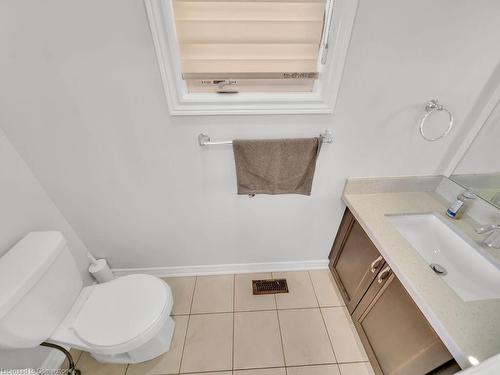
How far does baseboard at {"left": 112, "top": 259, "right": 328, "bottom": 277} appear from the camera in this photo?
1.60 metres

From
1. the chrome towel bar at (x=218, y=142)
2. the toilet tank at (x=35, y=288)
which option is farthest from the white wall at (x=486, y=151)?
the toilet tank at (x=35, y=288)

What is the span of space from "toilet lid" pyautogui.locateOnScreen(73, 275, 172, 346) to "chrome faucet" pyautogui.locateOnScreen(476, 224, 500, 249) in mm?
1602

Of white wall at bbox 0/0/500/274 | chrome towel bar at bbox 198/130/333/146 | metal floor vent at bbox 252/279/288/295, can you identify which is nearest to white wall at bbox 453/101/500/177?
white wall at bbox 0/0/500/274

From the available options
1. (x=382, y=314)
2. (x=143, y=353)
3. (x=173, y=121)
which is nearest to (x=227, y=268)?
(x=143, y=353)

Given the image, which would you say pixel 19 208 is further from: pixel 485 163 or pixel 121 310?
pixel 485 163

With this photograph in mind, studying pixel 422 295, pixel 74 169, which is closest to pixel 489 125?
pixel 422 295

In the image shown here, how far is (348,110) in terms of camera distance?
39.4 inches

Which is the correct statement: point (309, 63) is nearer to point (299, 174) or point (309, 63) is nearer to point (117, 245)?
point (299, 174)

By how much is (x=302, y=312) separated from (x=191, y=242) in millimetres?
924

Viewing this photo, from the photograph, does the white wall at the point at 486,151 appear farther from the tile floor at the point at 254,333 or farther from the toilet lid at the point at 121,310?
the toilet lid at the point at 121,310

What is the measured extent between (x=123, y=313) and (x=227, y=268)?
2.51ft

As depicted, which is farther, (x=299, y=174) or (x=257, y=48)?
(x=299, y=174)

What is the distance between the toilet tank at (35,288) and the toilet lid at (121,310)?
12cm

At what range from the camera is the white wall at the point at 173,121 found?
792 millimetres
